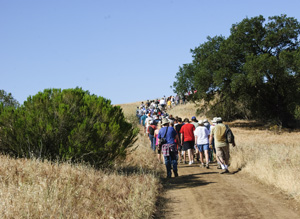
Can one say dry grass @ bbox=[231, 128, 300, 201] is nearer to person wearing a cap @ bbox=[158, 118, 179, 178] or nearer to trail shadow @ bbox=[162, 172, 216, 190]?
trail shadow @ bbox=[162, 172, 216, 190]

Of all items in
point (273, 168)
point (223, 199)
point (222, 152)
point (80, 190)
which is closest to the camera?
point (80, 190)

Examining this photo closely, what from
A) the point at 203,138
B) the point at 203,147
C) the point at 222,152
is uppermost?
the point at 203,138

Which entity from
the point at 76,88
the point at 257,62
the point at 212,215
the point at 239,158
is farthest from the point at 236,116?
the point at 212,215

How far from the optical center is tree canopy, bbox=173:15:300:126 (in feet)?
94.3

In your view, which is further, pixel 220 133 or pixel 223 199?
pixel 220 133

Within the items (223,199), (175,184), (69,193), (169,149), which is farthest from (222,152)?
(69,193)

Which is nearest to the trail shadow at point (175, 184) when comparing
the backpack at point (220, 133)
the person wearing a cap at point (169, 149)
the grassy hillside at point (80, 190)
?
the grassy hillside at point (80, 190)

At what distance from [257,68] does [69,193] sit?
973 inches

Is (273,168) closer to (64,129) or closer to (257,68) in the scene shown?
(64,129)

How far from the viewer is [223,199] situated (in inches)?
313

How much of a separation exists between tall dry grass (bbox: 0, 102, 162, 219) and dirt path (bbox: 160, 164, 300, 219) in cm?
66

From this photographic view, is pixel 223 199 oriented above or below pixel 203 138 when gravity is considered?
below

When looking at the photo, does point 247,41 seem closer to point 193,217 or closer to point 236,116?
point 236,116

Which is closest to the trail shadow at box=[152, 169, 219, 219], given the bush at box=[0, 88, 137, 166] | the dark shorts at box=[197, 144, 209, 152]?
the dark shorts at box=[197, 144, 209, 152]
